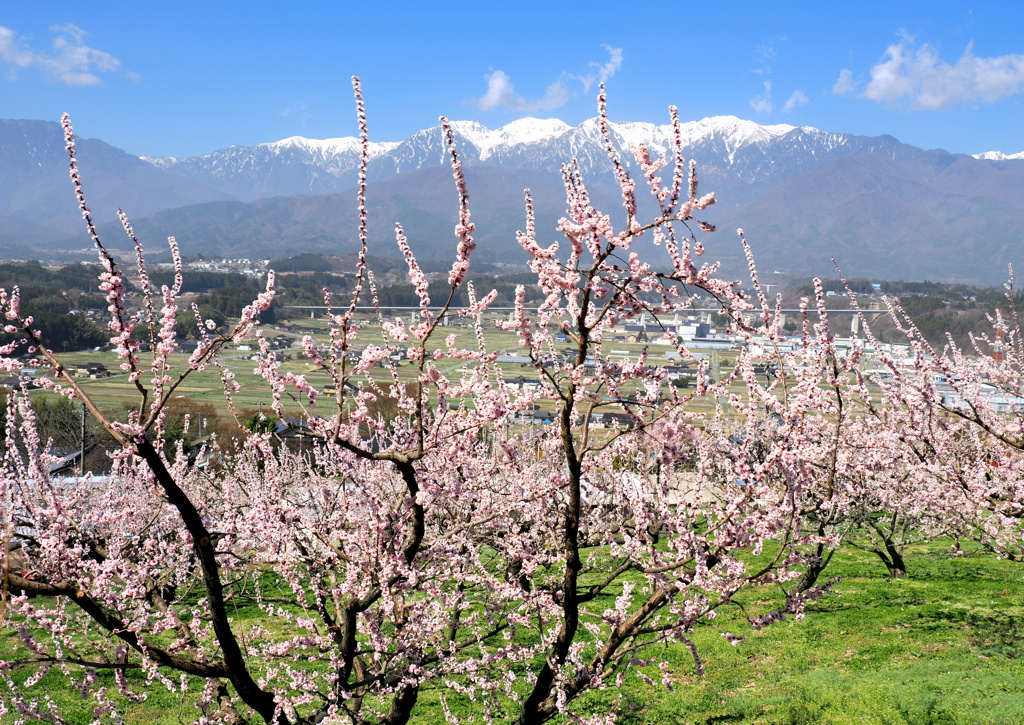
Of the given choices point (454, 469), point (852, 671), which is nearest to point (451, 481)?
point (454, 469)

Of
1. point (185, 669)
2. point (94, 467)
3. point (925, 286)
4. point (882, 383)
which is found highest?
point (925, 286)

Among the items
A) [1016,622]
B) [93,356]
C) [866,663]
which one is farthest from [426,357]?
[93,356]

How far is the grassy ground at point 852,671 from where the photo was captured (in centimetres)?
852

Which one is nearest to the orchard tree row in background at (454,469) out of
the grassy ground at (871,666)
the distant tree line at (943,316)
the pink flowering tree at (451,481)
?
the pink flowering tree at (451,481)

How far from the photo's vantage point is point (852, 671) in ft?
33.4

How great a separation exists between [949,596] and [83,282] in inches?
4624

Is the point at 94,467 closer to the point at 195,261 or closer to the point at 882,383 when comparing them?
the point at 882,383

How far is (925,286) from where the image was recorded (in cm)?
10581

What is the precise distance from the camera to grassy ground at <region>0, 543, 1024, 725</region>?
8.52 metres

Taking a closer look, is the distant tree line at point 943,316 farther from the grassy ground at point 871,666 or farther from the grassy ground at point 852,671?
the grassy ground at point 852,671

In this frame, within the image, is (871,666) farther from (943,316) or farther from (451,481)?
(943,316)

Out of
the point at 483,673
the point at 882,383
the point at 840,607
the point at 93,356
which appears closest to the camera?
the point at 483,673

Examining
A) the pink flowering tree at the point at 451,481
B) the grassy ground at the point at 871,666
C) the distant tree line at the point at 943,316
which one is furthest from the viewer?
the distant tree line at the point at 943,316

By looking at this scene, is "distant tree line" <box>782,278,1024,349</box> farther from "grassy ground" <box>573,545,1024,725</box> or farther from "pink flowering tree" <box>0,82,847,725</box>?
"pink flowering tree" <box>0,82,847,725</box>
